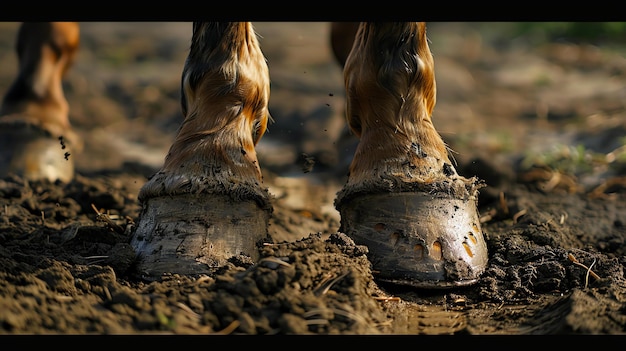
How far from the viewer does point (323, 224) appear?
3488mm

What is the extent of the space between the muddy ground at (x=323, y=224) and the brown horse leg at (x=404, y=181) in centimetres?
11

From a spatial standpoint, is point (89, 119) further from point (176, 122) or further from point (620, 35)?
point (620, 35)

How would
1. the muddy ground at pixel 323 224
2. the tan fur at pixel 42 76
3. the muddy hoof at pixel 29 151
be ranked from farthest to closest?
the tan fur at pixel 42 76
the muddy hoof at pixel 29 151
the muddy ground at pixel 323 224

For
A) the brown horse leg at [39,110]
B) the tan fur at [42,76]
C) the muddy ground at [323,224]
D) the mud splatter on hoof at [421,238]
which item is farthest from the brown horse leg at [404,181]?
the tan fur at [42,76]

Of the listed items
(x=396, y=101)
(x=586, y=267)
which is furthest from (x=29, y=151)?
(x=586, y=267)

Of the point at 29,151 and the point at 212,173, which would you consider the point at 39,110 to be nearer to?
the point at 29,151

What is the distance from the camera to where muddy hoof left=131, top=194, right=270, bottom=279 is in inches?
86.0

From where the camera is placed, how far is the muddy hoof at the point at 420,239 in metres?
2.23

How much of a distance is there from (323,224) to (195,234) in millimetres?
1349

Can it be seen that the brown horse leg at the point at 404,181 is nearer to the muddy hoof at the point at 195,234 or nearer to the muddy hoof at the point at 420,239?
the muddy hoof at the point at 420,239

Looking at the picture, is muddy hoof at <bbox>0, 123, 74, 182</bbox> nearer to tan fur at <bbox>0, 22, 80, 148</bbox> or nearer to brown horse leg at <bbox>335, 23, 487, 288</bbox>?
tan fur at <bbox>0, 22, 80, 148</bbox>

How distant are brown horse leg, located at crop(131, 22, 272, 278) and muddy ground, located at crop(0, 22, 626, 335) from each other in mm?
108
